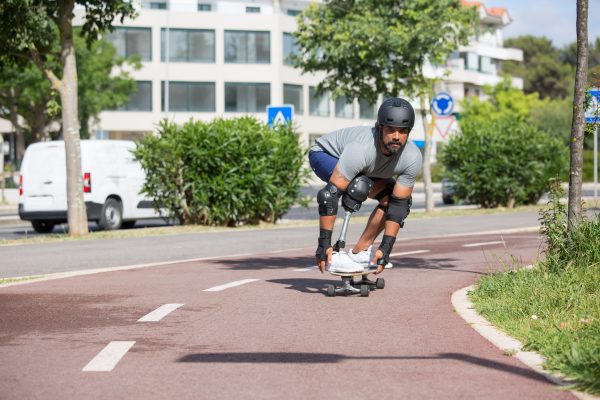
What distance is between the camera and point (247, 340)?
7.61 metres

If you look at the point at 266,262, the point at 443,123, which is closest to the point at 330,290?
the point at 266,262

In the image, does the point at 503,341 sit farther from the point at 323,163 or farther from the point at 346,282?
the point at 323,163

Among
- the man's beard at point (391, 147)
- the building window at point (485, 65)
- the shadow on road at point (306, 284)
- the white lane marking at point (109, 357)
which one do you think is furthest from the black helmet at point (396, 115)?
the building window at point (485, 65)

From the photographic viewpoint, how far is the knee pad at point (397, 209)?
34.0 feet

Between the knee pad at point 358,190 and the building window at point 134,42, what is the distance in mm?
66107

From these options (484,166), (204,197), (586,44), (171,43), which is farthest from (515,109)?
(586,44)

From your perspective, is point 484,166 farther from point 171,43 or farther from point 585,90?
point 171,43

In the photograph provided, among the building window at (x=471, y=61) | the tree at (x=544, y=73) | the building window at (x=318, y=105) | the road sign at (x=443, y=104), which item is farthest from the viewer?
the tree at (x=544, y=73)

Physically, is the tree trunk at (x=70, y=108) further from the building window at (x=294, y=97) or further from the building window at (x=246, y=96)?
the building window at (x=294, y=97)

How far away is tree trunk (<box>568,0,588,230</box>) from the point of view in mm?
11141

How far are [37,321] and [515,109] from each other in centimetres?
8080

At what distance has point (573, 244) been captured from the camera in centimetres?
1092

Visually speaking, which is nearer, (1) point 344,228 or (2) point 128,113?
(1) point 344,228

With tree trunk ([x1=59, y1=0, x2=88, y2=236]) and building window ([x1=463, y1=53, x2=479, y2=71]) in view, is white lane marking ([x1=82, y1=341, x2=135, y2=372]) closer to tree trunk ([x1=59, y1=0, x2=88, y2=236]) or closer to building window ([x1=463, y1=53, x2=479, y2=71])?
tree trunk ([x1=59, y1=0, x2=88, y2=236])
